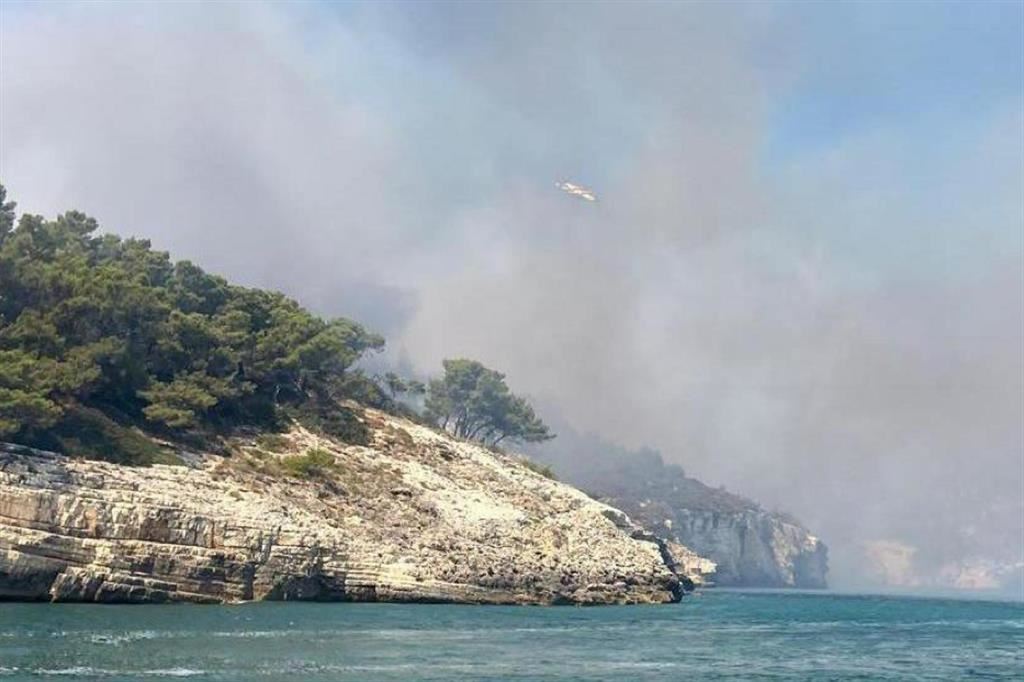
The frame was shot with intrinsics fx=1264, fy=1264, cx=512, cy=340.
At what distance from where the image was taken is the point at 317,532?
7438cm

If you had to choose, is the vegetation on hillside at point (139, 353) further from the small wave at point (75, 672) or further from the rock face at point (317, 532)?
the small wave at point (75, 672)

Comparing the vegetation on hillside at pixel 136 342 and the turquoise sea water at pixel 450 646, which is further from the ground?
the vegetation on hillside at pixel 136 342

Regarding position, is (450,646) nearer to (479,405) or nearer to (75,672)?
(75,672)

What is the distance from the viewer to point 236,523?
69.8m

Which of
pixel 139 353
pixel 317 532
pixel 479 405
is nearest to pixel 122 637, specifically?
pixel 317 532

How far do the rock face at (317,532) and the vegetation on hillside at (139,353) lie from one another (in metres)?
3.63

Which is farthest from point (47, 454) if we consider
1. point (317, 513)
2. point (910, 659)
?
point (910, 659)

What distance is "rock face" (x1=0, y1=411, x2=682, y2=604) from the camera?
6412 cm

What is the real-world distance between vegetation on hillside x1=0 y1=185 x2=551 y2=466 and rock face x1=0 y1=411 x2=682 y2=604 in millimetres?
3634

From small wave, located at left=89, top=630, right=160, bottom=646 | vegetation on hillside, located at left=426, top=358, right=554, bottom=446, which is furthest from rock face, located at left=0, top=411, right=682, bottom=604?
vegetation on hillside, located at left=426, top=358, right=554, bottom=446

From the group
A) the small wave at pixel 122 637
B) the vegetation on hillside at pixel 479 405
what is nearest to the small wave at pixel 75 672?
the small wave at pixel 122 637

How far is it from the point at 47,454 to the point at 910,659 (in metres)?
45.8

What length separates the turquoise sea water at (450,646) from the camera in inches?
1655

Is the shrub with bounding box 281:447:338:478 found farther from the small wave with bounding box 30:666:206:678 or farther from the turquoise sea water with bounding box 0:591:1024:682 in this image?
the small wave with bounding box 30:666:206:678
